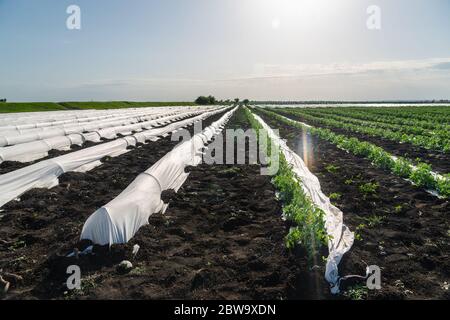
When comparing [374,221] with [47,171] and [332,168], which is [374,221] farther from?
[47,171]

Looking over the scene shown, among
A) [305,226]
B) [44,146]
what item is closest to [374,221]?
[305,226]

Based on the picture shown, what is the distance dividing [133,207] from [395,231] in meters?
3.74

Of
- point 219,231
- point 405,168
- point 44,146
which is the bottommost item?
point 219,231

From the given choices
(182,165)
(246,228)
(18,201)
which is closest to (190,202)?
(246,228)

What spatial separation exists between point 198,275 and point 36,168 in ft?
16.7

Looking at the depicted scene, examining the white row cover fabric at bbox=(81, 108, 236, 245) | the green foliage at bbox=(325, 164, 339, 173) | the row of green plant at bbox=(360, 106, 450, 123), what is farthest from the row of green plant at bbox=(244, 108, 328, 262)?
the row of green plant at bbox=(360, 106, 450, 123)

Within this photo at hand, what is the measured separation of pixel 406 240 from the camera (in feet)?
16.3

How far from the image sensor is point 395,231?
5258 millimetres

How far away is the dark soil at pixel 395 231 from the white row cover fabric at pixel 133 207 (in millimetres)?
2702

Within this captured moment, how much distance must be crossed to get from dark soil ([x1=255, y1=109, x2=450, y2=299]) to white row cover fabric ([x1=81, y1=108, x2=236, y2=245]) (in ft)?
8.86

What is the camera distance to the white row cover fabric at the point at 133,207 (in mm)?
4480

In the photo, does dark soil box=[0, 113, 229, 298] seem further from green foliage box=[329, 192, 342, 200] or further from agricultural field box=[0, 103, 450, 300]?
green foliage box=[329, 192, 342, 200]

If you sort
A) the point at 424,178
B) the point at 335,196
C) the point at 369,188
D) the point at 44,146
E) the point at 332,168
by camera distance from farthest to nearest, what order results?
the point at 44,146
the point at 332,168
the point at 424,178
the point at 369,188
the point at 335,196
